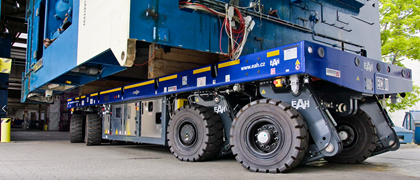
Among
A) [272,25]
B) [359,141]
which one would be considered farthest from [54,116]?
[359,141]

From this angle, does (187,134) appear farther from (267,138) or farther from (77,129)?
(77,129)

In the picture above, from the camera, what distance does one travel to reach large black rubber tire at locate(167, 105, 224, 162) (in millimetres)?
5488

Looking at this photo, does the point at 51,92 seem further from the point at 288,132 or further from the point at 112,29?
the point at 288,132

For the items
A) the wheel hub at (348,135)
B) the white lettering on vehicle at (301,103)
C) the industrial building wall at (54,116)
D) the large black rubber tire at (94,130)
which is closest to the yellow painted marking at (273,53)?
the white lettering on vehicle at (301,103)

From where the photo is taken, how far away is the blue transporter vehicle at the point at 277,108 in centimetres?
427

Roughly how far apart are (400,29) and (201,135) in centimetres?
1398

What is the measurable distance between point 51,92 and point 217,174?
29.6ft

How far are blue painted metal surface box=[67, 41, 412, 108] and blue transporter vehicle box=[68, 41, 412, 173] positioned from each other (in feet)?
0.04

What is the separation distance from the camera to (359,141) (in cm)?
569

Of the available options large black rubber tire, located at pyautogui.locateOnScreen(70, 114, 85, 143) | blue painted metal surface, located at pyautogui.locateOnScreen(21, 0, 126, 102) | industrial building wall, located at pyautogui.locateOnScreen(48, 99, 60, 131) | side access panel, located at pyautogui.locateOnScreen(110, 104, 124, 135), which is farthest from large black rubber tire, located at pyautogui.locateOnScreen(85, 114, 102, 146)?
industrial building wall, located at pyautogui.locateOnScreen(48, 99, 60, 131)

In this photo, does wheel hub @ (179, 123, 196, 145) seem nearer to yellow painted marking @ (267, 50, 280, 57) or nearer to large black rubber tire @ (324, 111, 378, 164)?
yellow painted marking @ (267, 50, 280, 57)

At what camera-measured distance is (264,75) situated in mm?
4629

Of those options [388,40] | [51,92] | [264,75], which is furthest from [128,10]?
[388,40]

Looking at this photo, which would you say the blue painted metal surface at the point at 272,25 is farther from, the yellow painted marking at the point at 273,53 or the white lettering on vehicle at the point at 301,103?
the white lettering on vehicle at the point at 301,103
